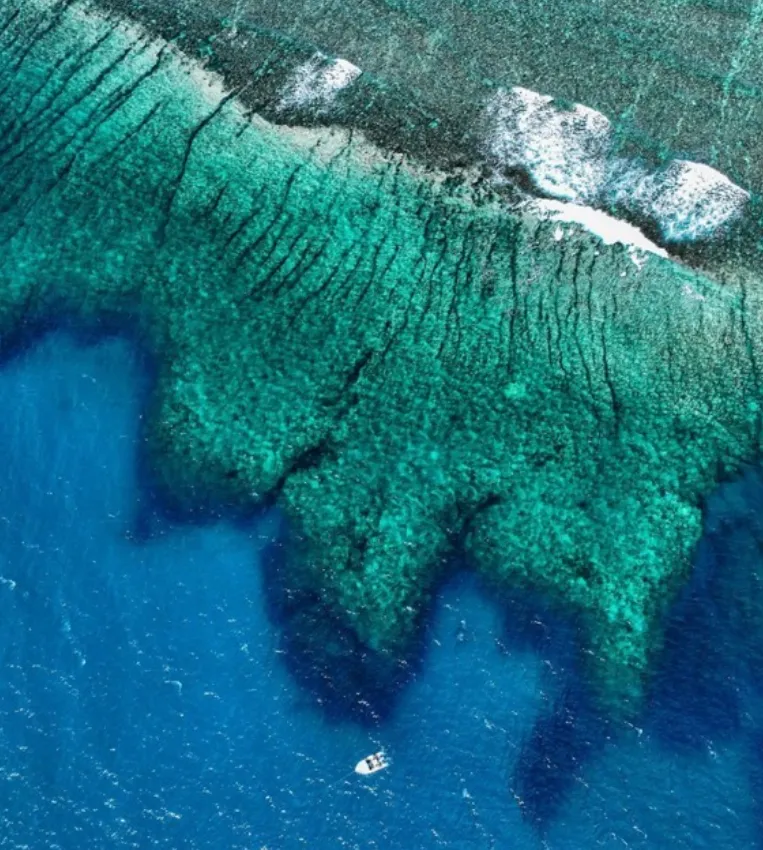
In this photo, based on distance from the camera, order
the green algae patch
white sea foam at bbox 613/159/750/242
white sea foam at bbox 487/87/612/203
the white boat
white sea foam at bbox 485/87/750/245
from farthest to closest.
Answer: white sea foam at bbox 487/87/612/203 → white sea foam at bbox 485/87/750/245 → white sea foam at bbox 613/159/750/242 → the green algae patch → the white boat

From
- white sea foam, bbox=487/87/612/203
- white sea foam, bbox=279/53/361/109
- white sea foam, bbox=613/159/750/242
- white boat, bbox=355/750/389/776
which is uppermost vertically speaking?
white sea foam, bbox=279/53/361/109

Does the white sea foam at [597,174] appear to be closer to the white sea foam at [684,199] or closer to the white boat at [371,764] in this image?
the white sea foam at [684,199]

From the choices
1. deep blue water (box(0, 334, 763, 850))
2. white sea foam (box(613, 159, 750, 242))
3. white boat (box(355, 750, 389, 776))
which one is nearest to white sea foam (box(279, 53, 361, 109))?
white sea foam (box(613, 159, 750, 242))

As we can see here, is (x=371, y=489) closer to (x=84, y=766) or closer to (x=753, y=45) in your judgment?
(x=84, y=766)

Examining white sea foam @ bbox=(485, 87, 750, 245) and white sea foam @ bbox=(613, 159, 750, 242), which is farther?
white sea foam @ bbox=(485, 87, 750, 245)

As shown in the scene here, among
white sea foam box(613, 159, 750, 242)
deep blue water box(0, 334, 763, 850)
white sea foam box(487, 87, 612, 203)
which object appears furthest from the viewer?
white sea foam box(487, 87, 612, 203)

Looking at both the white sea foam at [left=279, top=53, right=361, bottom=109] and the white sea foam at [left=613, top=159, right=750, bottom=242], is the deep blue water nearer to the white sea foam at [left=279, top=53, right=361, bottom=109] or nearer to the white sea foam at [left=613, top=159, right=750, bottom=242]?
the white sea foam at [left=613, top=159, right=750, bottom=242]

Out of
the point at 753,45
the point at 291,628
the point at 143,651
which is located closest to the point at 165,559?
the point at 143,651

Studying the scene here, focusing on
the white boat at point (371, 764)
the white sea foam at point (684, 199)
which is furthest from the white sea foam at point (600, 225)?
the white boat at point (371, 764)
